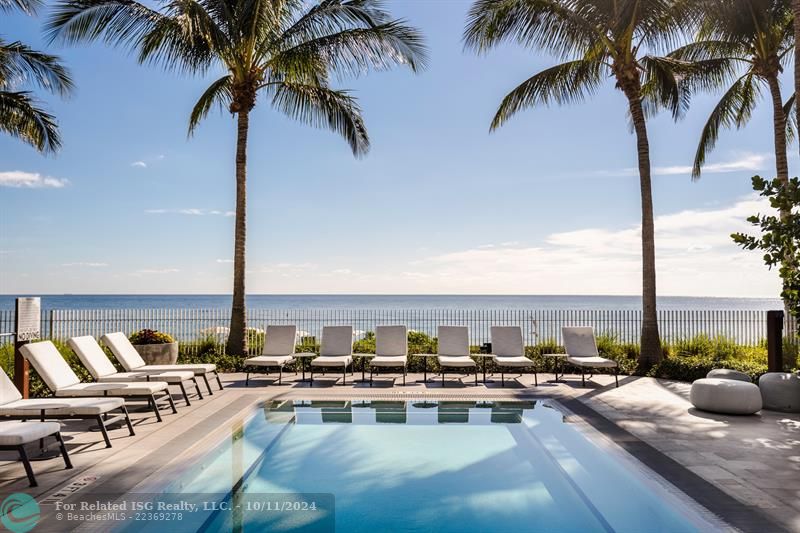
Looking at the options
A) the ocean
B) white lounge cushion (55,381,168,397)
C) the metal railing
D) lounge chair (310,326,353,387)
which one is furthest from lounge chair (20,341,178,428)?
the ocean

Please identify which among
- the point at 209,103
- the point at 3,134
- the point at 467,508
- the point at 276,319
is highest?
the point at 209,103

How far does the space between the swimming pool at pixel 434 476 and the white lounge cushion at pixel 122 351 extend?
103 inches

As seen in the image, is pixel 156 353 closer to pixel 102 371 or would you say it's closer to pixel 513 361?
pixel 102 371

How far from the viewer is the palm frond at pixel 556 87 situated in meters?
12.1

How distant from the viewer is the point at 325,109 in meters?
12.4

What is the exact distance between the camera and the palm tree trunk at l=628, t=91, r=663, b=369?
36.1 ft

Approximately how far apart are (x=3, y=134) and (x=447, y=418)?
13020mm

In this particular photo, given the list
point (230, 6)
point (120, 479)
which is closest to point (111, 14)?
point (230, 6)

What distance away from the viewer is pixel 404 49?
11500mm

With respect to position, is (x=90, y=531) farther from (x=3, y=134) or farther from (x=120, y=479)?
(x=3, y=134)

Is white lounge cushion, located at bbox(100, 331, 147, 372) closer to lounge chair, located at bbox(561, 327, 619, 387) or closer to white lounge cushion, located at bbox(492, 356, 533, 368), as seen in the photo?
white lounge cushion, located at bbox(492, 356, 533, 368)

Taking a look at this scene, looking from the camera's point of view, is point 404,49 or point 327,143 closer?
point 404,49

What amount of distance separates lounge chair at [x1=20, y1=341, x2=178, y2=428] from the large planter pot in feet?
12.7

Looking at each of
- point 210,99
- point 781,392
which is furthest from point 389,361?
point 210,99
